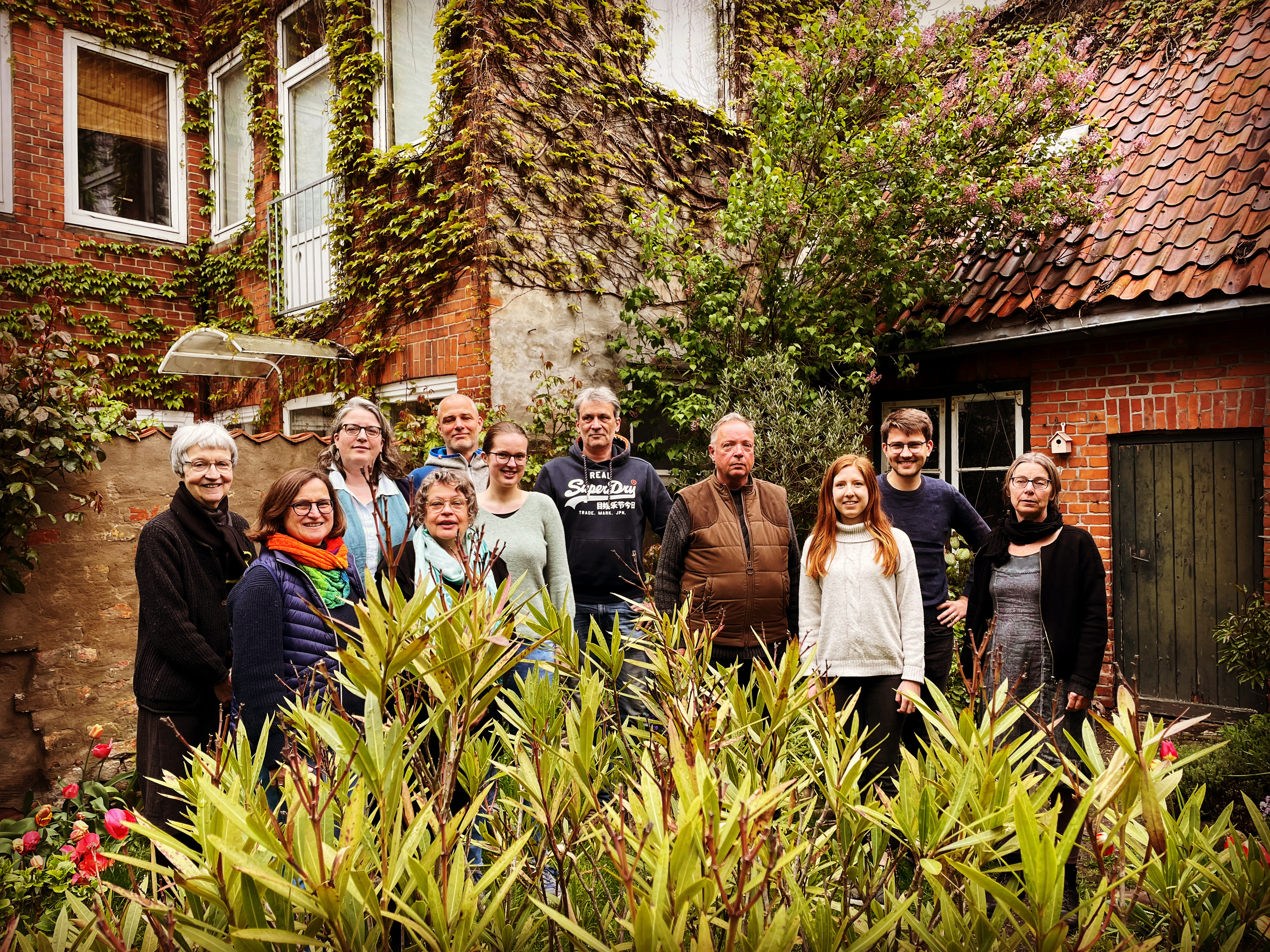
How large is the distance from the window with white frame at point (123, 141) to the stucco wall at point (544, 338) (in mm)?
4686

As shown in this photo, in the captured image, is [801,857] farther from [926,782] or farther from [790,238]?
[790,238]

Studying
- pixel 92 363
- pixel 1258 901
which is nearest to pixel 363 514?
pixel 92 363

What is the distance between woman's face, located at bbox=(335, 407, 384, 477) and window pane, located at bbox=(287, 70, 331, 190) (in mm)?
4943

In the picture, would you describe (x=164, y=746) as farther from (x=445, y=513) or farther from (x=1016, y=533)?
(x=1016, y=533)

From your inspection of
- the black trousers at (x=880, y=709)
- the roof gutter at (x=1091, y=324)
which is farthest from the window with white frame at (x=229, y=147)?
the black trousers at (x=880, y=709)

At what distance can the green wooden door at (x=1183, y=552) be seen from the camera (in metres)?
5.59

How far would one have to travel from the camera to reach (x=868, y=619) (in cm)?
325

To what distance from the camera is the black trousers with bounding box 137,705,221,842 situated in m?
2.98

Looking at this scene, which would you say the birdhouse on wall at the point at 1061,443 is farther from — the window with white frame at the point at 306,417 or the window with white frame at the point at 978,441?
the window with white frame at the point at 306,417

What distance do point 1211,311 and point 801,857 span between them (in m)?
5.48

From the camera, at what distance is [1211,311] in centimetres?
530

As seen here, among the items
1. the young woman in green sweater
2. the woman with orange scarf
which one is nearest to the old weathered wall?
the woman with orange scarf

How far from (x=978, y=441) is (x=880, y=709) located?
171 inches

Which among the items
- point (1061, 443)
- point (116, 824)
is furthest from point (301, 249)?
point (1061, 443)
